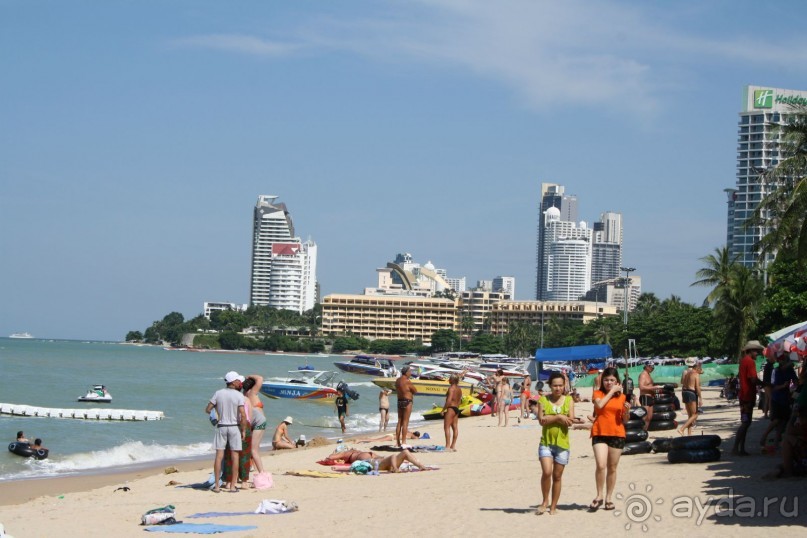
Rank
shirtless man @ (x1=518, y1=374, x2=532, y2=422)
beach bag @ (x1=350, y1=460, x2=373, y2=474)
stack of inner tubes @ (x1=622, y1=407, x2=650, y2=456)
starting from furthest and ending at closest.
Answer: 1. shirtless man @ (x1=518, y1=374, x2=532, y2=422)
2. beach bag @ (x1=350, y1=460, x2=373, y2=474)
3. stack of inner tubes @ (x1=622, y1=407, x2=650, y2=456)

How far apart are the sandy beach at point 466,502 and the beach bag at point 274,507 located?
0.17m

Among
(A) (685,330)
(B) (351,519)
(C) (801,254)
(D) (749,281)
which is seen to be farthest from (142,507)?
(A) (685,330)

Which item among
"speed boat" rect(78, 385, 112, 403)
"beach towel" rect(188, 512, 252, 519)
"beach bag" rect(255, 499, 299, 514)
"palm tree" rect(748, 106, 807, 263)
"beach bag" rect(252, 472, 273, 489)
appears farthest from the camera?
"speed boat" rect(78, 385, 112, 403)

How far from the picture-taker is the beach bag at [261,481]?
1386 centimetres

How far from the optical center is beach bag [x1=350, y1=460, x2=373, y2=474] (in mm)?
15773

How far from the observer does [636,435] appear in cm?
1645

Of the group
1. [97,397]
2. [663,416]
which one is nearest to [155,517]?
[663,416]

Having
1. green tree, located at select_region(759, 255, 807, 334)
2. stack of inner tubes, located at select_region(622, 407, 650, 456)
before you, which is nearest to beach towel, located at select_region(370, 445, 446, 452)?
stack of inner tubes, located at select_region(622, 407, 650, 456)

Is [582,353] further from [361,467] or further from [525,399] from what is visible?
[361,467]

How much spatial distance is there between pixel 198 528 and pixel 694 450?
7.02m

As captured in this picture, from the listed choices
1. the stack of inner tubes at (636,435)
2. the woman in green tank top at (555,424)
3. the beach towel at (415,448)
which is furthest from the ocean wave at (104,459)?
the woman in green tank top at (555,424)

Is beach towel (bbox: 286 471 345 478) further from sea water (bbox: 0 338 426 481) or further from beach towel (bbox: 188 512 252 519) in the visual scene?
sea water (bbox: 0 338 426 481)

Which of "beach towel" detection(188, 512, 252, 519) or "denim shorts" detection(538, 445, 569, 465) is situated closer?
"denim shorts" detection(538, 445, 569, 465)

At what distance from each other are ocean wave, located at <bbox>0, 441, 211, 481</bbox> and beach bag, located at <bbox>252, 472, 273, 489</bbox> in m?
7.94
